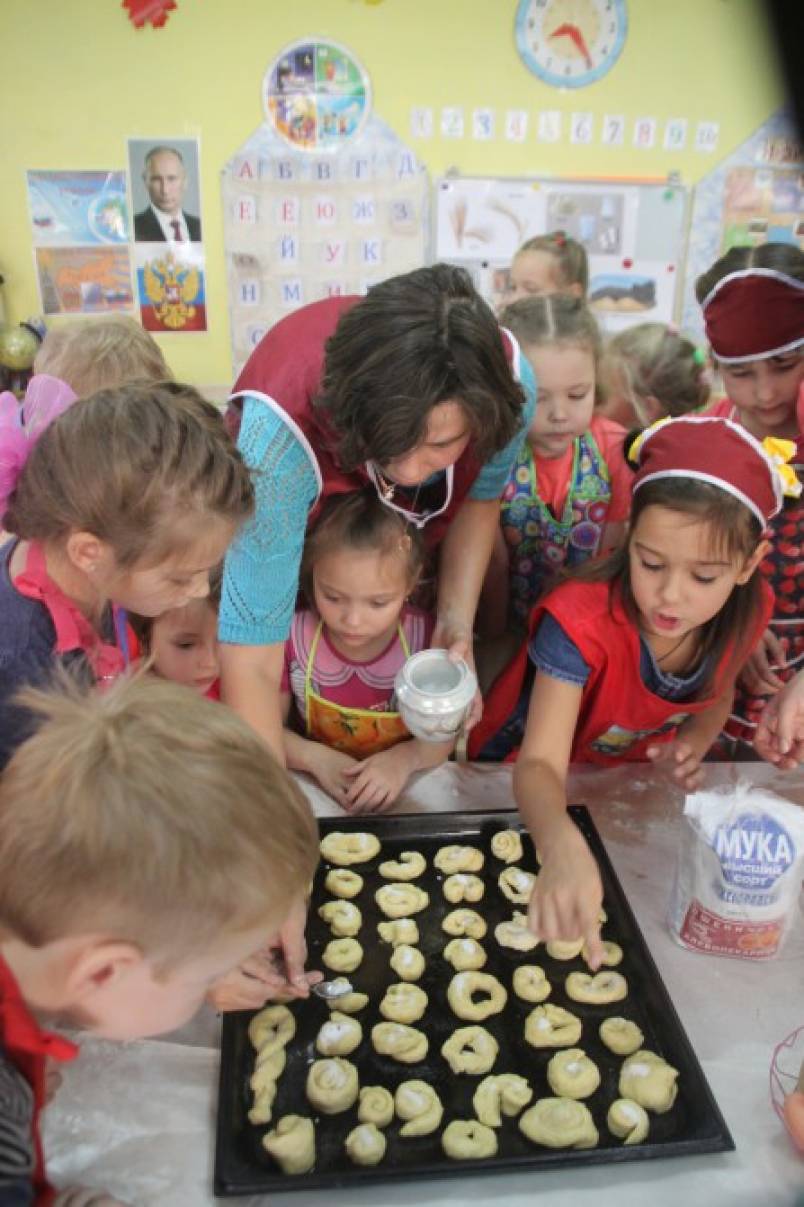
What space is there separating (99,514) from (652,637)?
2.74 feet

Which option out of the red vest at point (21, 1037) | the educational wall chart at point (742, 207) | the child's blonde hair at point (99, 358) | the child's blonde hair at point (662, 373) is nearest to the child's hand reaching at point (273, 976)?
the red vest at point (21, 1037)

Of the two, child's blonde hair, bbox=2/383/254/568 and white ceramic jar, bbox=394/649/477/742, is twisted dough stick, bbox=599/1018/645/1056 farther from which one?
child's blonde hair, bbox=2/383/254/568

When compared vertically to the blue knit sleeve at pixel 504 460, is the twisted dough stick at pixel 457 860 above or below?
below

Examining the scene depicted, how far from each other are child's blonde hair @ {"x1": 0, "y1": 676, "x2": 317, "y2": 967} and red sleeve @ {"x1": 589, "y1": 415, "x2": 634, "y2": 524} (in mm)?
1266

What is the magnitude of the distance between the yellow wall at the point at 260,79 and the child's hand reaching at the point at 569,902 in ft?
8.67

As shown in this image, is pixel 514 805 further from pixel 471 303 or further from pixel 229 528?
pixel 471 303

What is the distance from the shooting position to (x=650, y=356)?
87.0 inches

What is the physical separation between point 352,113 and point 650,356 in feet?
5.12

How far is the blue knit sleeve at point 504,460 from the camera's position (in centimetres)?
145

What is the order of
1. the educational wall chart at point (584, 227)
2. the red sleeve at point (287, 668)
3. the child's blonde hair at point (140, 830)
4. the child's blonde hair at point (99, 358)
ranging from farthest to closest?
the educational wall chart at point (584, 227) → the child's blonde hair at point (99, 358) → the red sleeve at point (287, 668) → the child's blonde hair at point (140, 830)

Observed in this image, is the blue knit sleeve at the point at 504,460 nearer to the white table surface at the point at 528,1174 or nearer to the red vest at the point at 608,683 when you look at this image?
the red vest at the point at 608,683

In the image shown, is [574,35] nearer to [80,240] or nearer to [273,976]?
[80,240]

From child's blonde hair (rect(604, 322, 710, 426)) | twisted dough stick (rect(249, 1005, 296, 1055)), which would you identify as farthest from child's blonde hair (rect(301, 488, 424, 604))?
child's blonde hair (rect(604, 322, 710, 426))

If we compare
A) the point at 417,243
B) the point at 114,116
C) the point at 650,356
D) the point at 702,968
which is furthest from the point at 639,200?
the point at 702,968
